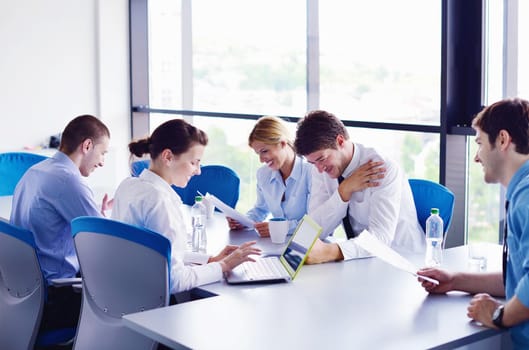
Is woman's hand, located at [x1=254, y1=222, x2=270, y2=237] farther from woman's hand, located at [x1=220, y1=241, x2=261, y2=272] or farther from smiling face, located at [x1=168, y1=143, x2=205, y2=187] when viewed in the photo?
woman's hand, located at [x1=220, y1=241, x2=261, y2=272]

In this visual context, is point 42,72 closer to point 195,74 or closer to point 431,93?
point 195,74

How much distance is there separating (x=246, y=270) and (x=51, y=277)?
3.59 feet

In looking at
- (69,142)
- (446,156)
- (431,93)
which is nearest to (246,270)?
(69,142)

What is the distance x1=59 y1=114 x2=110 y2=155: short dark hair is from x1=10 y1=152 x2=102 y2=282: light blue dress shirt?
172 mm

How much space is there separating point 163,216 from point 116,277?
0.32 m

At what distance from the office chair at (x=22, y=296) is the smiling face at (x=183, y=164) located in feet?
2.12

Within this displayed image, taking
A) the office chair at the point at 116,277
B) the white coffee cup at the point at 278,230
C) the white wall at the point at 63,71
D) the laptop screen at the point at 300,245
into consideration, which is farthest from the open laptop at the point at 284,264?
the white wall at the point at 63,71

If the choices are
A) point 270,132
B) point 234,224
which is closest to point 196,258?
point 234,224

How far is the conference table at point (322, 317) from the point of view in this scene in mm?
2150

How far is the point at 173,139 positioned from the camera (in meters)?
3.17

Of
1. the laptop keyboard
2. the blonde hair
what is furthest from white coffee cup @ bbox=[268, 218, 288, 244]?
the blonde hair

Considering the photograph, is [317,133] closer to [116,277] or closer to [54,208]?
[116,277]

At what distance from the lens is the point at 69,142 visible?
3742 mm

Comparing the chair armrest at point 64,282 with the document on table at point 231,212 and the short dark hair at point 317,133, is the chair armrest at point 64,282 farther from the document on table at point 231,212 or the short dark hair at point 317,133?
the short dark hair at point 317,133
